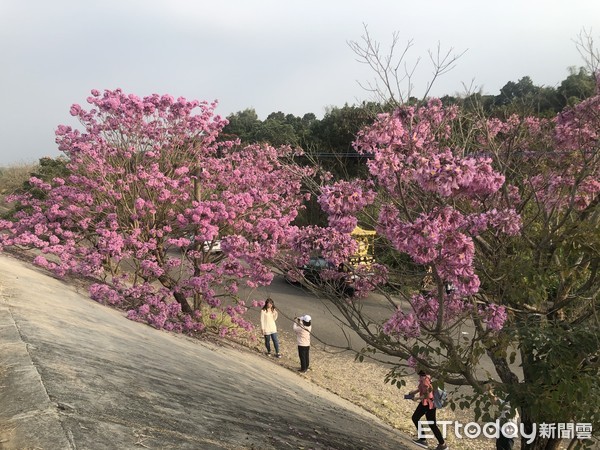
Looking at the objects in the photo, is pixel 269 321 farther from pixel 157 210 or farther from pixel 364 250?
pixel 364 250

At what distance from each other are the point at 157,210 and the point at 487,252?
8165 mm

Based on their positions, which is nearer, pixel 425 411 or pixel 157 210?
pixel 425 411

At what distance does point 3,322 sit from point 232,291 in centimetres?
684

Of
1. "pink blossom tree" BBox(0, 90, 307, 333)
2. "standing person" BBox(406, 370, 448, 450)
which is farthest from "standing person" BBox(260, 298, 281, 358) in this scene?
"standing person" BBox(406, 370, 448, 450)

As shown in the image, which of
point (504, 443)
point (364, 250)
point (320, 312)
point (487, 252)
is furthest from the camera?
point (320, 312)

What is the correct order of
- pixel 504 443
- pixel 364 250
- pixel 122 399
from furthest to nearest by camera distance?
pixel 364 250
pixel 504 443
pixel 122 399

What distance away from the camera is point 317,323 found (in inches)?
561

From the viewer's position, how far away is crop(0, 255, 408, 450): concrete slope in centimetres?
229

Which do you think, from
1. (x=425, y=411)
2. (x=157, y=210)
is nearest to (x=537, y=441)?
(x=425, y=411)

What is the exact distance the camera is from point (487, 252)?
5.14 meters

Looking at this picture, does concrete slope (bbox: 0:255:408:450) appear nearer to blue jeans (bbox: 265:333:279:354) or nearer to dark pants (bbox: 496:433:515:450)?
dark pants (bbox: 496:433:515:450)

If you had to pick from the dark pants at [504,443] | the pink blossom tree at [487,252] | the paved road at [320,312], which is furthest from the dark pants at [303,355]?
the pink blossom tree at [487,252]

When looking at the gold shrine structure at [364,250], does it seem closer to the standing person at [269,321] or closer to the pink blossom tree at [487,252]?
the pink blossom tree at [487,252]

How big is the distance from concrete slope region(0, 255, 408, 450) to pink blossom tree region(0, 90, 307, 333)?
352 cm
